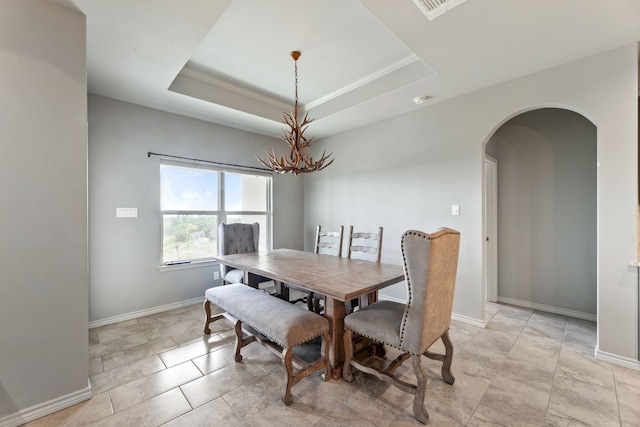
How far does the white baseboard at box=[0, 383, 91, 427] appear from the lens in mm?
1501

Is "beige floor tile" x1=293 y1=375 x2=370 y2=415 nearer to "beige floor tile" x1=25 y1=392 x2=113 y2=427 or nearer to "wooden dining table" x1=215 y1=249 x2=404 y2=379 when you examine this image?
"wooden dining table" x1=215 y1=249 x2=404 y2=379

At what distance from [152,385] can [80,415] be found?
379mm

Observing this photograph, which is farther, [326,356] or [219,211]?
[219,211]

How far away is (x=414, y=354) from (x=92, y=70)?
350 centimetres

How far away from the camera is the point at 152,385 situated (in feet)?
6.11

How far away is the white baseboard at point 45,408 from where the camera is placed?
59.1 inches

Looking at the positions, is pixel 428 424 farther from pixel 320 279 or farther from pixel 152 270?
pixel 152 270

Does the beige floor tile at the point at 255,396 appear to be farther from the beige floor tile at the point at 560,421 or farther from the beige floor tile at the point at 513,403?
the beige floor tile at the point at 560,421

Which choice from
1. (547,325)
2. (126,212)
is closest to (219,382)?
(126,212)

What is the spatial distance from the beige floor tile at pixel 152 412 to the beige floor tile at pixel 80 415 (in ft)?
0.26

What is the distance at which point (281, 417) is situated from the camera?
1.57 metres

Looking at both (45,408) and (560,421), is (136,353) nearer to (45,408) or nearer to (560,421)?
(45,408)

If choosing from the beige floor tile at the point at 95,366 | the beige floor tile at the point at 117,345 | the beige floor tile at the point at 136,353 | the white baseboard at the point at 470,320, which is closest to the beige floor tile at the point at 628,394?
the white baseboard at the point at 470,320

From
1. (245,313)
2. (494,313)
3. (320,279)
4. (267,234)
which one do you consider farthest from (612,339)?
(267,234)
